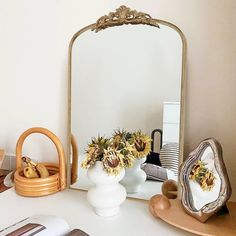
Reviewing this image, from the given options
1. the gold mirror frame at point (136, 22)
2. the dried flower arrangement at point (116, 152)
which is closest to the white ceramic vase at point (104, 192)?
the dried flower arrangement at point (116, 152)

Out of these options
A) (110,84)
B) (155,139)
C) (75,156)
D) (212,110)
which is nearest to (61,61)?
(110,84)

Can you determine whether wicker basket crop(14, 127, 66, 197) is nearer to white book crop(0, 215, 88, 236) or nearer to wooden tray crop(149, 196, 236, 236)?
white book crop(0, 215, 88, 236)

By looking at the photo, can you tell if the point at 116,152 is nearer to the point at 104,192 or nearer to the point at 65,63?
the point at 104,192

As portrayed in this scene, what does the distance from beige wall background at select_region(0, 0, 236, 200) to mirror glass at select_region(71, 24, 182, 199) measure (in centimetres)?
7

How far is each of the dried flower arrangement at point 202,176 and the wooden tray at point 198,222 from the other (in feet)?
0.33

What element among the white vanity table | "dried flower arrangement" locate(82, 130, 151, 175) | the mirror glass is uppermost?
the mirror glass

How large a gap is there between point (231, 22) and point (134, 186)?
651 mm

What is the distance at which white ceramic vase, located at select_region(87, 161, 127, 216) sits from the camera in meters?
0.92

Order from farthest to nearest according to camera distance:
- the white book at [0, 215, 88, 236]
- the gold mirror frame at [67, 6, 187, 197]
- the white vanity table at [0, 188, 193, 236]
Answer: the gold mirror frame at [67, 6, 187, 197], the white vanity table at [0, 188, 193, 236], the white book at [0, 215, 88, 236]

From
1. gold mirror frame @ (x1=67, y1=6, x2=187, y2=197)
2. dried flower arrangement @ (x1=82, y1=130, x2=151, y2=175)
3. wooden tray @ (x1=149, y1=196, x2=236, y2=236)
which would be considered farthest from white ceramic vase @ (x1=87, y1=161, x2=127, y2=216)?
gold mirror frame @ (x1=67, y1=6, x2=187, y2=197)

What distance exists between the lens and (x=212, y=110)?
1.05 m

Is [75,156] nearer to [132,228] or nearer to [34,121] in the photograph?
[34,121]

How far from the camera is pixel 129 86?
43.3 inches

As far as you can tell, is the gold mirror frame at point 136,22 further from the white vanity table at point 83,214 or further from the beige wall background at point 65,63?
the white vanity table at point 83,214
